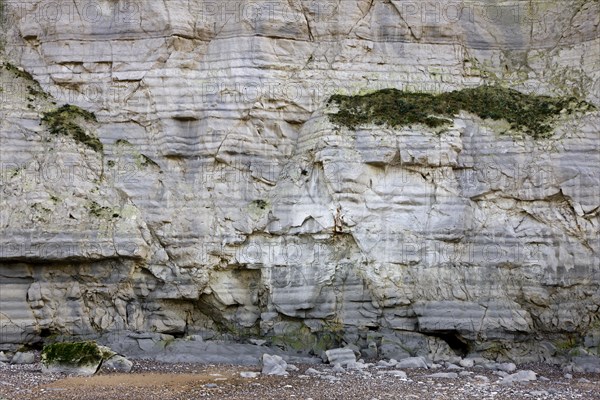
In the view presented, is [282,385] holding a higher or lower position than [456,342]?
Result: lower

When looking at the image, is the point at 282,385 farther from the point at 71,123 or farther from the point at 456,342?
the point at 71,123

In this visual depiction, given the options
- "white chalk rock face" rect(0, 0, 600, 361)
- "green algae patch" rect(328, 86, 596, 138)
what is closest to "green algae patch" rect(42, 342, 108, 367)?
"white chalk rock face" rect(0, 0, 600, 361)

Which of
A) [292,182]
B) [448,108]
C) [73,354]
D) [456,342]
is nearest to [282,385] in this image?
[73,354]

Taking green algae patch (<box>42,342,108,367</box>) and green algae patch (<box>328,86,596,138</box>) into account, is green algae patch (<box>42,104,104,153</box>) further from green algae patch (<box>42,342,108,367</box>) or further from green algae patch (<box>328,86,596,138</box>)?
green algae patch (<box>328,86,596,138</box>)

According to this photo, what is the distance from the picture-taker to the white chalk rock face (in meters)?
18.6

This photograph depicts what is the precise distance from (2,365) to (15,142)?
572 cm

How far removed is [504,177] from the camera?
19.5 m

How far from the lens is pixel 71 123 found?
20.1 metres

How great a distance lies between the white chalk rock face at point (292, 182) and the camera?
18641 millimetres

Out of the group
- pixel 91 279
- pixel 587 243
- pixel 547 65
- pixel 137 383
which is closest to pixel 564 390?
pixel 587 243

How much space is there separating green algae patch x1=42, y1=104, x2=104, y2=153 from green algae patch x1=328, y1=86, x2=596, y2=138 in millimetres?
6061

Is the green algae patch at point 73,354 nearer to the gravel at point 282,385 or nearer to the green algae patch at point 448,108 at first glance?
the gravel at point 282,385

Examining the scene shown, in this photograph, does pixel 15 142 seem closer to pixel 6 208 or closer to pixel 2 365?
pixel 6 208

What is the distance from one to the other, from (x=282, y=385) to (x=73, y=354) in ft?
14.3
